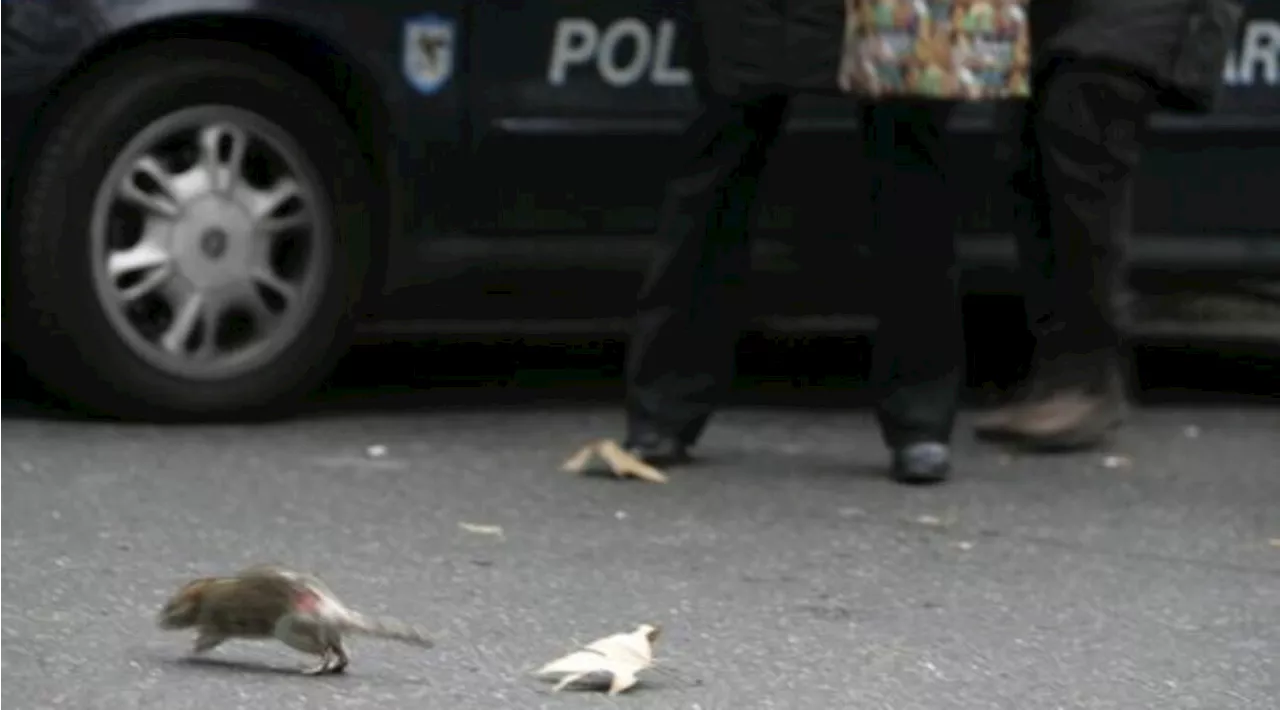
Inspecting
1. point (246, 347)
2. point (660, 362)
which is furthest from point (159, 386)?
point (660, 362)

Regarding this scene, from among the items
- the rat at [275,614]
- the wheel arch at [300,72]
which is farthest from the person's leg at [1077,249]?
the rat at [275,614]

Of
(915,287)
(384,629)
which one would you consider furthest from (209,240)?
(384,629)

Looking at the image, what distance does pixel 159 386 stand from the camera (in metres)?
6.98

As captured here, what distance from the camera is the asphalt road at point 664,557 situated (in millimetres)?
4641

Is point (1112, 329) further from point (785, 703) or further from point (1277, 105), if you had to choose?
point (785, 703)

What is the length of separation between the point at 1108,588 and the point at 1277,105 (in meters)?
2.25

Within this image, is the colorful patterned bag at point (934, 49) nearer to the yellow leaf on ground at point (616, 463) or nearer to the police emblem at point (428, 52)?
the yellow leaf on ground at point (616, 463)

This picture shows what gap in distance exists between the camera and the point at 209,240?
6.94 metres

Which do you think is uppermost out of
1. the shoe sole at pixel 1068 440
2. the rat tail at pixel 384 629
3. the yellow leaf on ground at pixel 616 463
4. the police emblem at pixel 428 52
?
the police emblem at pixel 428 52

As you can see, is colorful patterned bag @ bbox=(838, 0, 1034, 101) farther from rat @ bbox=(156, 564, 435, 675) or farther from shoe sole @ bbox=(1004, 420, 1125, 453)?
rat @ bbox=(156, 564, 435, 675)

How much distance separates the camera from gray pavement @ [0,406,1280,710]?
4633mm

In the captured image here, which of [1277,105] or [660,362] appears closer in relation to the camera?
[660,362]

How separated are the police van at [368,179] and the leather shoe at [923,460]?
85 cm

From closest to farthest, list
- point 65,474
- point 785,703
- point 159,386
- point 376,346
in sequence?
point 785,703 < point 65,474 < point 159,386 < point 376,346
